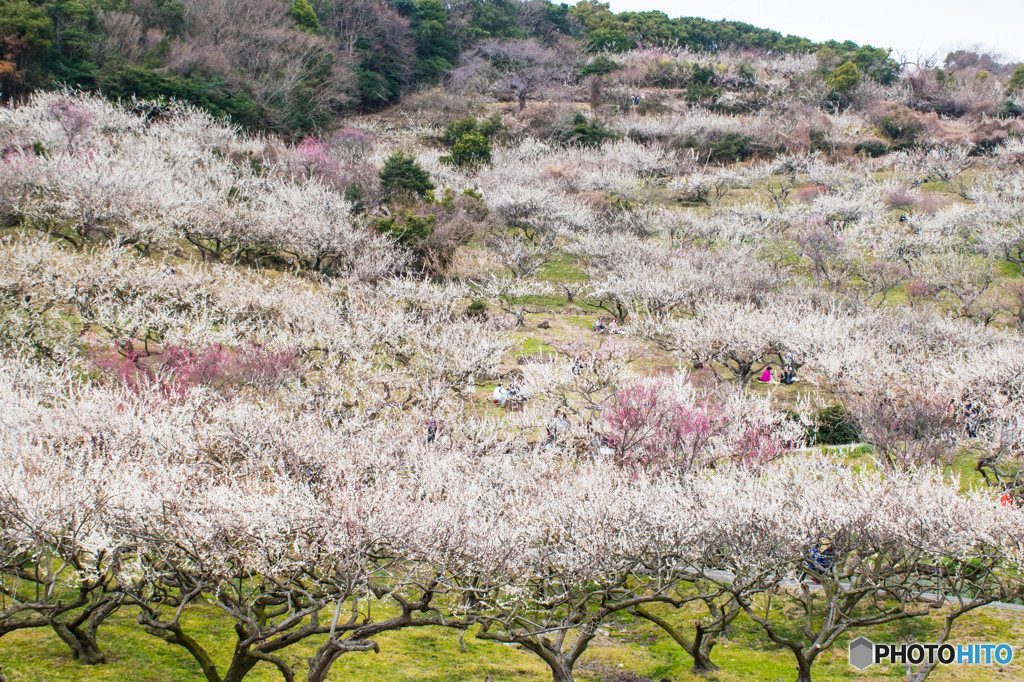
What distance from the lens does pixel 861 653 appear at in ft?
47.1

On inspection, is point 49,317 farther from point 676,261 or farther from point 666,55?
point 666,55

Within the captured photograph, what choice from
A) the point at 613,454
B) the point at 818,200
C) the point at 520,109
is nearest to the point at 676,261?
the point at 818,200

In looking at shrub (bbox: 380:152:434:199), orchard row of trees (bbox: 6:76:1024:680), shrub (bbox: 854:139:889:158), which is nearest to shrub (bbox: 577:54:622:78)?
orchard row of trees (bbox: 6:76:1024:680)

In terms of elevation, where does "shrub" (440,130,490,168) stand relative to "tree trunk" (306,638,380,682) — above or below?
above

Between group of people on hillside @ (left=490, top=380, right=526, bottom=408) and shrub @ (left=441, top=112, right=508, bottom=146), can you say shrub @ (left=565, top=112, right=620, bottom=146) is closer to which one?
shrub @ (left=441, top=112, right=508, bottom=146)

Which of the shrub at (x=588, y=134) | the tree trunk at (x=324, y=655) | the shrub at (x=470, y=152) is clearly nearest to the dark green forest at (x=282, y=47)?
the shrub at (x=470, y=152)

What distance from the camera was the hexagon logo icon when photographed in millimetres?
14070

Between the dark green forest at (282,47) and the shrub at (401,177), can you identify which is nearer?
the shrub at (401,177)

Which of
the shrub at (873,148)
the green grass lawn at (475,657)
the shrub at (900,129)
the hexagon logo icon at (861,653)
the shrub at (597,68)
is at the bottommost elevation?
the green grass lawn at (475,657)

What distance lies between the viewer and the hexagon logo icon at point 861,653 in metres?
14.1

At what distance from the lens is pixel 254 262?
36719mm

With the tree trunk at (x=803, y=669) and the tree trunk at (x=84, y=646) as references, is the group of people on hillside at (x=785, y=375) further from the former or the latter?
the tree trunk at (x=84, y=646)

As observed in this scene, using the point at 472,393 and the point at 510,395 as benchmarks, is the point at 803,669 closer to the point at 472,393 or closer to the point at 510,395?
the point at 510,395

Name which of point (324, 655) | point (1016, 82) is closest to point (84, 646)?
point (324, 655)
